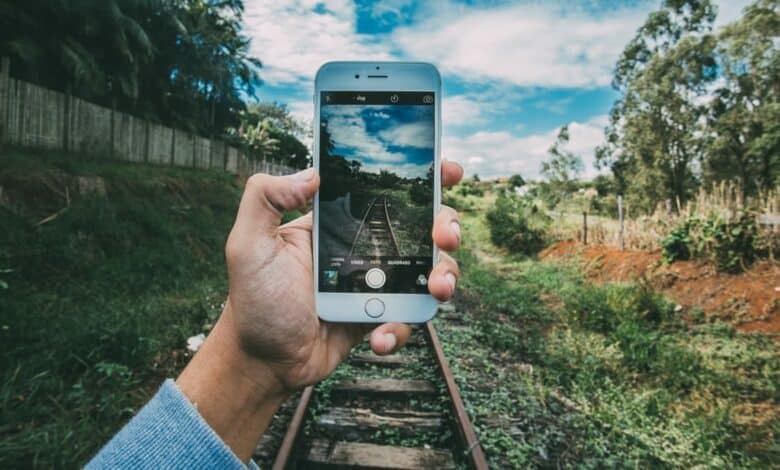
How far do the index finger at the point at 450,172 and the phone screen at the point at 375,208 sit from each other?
0.38 feet

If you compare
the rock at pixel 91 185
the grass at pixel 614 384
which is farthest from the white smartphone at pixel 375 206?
the rock at pixel 91 185

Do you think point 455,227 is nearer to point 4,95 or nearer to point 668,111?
point 4,95

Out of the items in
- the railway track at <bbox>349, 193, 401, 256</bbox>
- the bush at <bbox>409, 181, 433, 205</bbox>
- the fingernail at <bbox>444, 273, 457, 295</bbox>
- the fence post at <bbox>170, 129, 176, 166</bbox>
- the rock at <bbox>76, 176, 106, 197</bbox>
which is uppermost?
the fence post at <bbox>170, 129, 176, 166</bbox>

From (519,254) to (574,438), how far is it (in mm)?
10871

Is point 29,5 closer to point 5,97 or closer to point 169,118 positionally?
point 5,97

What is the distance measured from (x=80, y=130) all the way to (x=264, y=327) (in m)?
15.4

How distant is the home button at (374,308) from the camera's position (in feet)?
6.06

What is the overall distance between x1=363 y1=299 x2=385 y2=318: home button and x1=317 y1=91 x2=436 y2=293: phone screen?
0.06 m

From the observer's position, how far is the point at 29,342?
12.8 feet

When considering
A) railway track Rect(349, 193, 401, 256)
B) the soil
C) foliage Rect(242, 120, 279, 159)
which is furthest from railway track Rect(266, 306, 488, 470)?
foliage Rect(242, 120, 279, 159)

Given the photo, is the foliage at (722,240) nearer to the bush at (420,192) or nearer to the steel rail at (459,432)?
the steel rail at (459,432)

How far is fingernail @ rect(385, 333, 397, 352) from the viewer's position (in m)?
1.76

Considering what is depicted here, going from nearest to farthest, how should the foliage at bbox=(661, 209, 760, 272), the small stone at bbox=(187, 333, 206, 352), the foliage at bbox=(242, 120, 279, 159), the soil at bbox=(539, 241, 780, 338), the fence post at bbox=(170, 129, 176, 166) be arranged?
1. the small stone at bbox=(187, 333, 206, 352)
2. the soil at bbox=(539, 241, 780, 338)
3. the foliage at bbox=(661, 209, 760, 272)
4. the fence post at bbox=(170, 129, 176, 166)
5. the foliage at bbox=(242, 120, 279, 159)

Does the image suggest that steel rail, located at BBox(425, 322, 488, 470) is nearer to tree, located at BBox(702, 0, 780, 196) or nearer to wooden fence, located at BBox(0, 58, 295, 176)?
wooden fence, located at BBox(0, 58, 295, 176)
